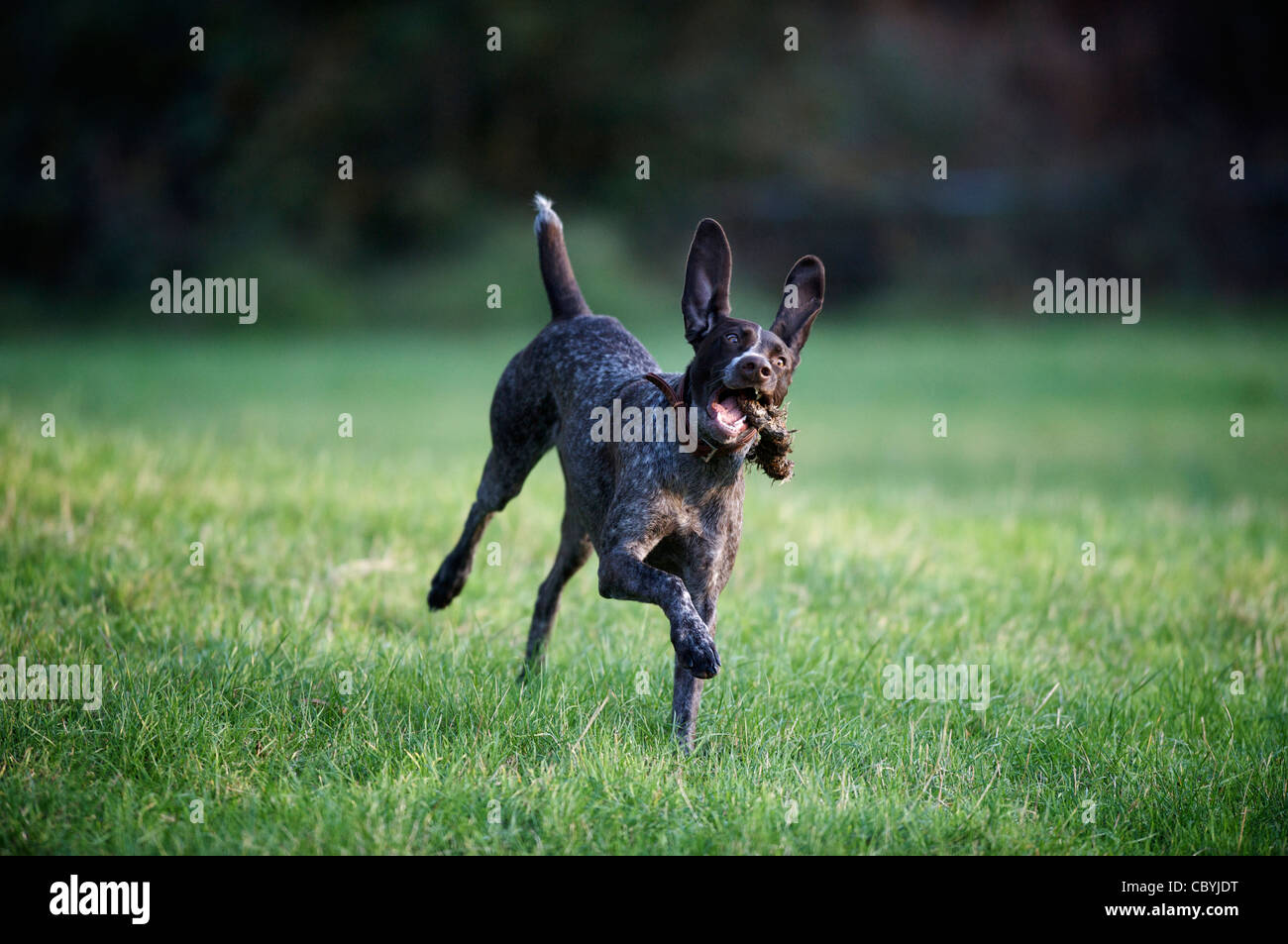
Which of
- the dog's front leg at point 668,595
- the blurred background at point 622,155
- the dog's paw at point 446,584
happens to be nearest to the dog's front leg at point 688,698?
the dog's front leg at point 668,595

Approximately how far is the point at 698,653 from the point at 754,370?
0.98 metres

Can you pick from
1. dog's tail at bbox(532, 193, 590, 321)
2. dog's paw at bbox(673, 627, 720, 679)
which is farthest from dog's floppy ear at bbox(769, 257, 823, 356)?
dog's tail at bbox(532, 193, 590, 321)

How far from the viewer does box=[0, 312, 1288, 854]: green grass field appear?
4270 mm

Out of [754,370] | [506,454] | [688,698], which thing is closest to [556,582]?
[506,454]

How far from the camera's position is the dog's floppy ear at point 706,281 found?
4.77 m

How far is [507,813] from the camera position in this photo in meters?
4.23

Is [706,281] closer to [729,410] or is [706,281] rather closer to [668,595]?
[729,410]

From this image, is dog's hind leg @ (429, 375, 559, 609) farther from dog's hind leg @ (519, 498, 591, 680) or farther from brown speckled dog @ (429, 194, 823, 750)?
dog's hind leg @ (519, 498, 591, 680)

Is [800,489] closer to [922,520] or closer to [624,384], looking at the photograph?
[922,520]

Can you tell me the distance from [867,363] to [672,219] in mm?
8726

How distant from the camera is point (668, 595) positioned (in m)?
4.39

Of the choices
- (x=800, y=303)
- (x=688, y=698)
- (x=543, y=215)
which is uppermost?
(x=543, y=215)

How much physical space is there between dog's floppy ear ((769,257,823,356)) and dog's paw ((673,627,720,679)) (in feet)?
4.00

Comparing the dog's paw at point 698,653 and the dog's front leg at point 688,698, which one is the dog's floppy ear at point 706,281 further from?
the dog's paw at point 698,653
